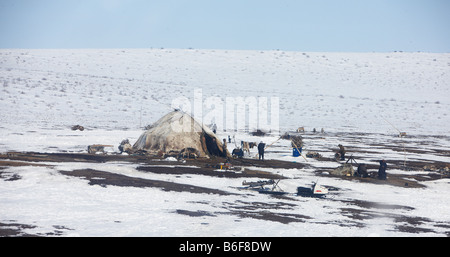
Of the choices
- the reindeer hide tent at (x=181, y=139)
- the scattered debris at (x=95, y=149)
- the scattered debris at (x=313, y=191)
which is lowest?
the scattered debris at (x=313, y=191)

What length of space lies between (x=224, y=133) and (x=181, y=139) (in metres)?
14.4

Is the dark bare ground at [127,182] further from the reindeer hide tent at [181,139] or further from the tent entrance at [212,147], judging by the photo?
the tent entrance at [212,147]

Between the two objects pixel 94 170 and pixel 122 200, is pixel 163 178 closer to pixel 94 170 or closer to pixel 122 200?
pixel 94 170

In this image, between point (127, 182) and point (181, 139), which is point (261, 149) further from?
point (127, 182)

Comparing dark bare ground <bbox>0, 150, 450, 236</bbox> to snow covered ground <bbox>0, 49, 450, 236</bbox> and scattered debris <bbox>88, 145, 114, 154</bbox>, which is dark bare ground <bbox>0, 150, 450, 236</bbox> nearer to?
snow covered ground <bbox>0, 49, 450, 236</bbox>

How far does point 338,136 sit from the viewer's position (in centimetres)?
3944

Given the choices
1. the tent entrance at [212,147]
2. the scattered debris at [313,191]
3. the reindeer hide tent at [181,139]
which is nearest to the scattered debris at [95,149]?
the reindeer hide tent at [181,139]

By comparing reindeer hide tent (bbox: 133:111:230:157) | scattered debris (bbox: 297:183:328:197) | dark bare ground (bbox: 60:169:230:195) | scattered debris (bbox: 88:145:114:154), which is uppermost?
reindeer hide tent (bbox: 133:111:230:157)

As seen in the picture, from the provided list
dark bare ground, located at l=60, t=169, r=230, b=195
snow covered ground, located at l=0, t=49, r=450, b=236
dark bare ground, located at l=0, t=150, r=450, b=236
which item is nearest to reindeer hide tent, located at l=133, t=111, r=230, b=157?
dark bare ground, located at l=0, t=150, r=450, b=236

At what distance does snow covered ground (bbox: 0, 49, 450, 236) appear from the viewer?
10875 mm

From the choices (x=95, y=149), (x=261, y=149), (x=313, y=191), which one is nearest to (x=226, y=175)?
(x=313, y=191)

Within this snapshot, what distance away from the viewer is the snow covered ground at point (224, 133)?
10.9 m

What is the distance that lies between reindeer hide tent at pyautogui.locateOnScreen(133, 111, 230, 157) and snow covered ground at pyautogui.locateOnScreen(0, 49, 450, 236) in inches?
140

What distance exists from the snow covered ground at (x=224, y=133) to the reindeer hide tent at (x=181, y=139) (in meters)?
3.56
